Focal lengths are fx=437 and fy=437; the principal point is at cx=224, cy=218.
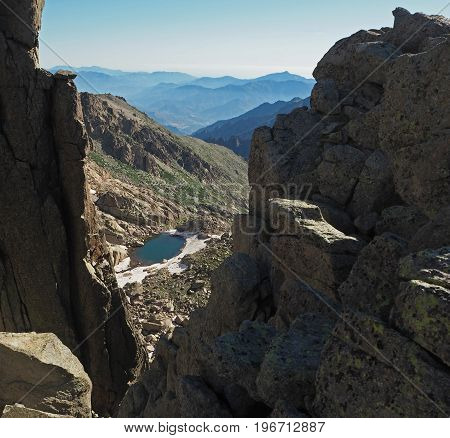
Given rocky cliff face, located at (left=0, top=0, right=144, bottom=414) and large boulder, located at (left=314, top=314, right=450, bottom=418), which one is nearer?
large boulder, located at (left=314, top=314, right=450, bottom=418)

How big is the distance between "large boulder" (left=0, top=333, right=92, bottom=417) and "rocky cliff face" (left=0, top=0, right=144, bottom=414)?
15580 mm

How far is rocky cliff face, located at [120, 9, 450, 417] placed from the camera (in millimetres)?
9484

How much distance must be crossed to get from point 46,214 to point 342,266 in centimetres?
2386

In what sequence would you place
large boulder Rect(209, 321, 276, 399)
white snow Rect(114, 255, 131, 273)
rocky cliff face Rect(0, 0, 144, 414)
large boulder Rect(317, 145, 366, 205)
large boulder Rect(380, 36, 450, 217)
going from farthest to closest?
white snow Rect(114, 255, 131, 273), rocky cliff face Rect(0, 0, 144, 414), large boulder Rect(317, 145, 366, 205), large boulder Rect(380, 36, 450, 217), large boulder Rect(209, 321, 276, 399)

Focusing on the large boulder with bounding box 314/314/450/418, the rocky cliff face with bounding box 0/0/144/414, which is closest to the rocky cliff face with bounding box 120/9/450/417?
the large boulder with bounding box 314/314/450/418

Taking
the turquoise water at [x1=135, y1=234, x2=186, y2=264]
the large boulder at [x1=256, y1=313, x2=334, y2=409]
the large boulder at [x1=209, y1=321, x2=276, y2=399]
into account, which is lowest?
the turquoise water at [x1=135, y1=234, x2=186, y2=264]

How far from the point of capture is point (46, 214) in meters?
32.5

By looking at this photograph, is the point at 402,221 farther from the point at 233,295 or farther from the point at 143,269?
the point at 143,269

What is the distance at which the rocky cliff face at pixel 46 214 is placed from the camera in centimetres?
3120

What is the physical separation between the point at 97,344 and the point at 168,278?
148 ft

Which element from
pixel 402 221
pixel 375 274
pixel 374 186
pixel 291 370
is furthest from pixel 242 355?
pixel 374 186

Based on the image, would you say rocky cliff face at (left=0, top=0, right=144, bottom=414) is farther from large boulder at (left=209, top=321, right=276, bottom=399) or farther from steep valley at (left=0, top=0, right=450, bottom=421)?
large boulder at (left=209, top=321, right=276, bottom=399)

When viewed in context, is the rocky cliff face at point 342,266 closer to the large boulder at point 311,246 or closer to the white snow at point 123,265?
the large boulder at point 311,246
